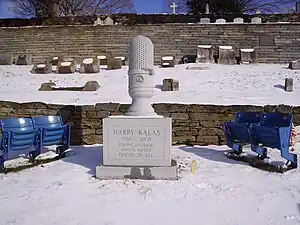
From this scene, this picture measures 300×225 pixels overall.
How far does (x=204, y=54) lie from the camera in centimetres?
1753

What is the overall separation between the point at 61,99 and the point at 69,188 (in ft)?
21.2

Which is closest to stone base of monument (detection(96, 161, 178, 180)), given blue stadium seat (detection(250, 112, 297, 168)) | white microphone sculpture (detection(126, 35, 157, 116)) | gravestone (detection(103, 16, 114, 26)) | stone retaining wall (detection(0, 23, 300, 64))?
white microphone sculpture (detection(126, 35, 157, 116))

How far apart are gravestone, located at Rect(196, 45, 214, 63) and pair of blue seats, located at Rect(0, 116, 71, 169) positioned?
38.4 ft

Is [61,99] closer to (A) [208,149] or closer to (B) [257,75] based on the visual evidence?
(A) [208,149]

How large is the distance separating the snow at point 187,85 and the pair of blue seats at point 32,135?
3872 mm

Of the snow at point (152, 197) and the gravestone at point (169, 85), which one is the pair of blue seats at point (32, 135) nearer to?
the snow at point (152, 197)

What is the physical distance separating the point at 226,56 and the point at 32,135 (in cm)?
1275

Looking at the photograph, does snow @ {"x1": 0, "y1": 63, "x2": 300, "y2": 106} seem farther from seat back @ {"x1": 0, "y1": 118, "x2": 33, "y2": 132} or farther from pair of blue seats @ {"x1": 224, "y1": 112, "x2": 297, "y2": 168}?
seat back @ {"x1": 0, "y1": 118, "x2": 33, "y2": 132}

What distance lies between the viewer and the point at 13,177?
5.14m

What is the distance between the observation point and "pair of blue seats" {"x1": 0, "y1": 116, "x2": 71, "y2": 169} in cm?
547

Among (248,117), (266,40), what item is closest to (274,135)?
(248,117)

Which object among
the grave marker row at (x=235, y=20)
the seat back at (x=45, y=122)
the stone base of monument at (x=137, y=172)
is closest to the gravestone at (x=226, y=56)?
the grave marker row at (x=235, y=20)

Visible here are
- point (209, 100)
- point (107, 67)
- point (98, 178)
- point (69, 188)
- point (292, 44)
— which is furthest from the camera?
point (292, 44)

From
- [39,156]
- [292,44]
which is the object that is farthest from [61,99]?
[292,44]
